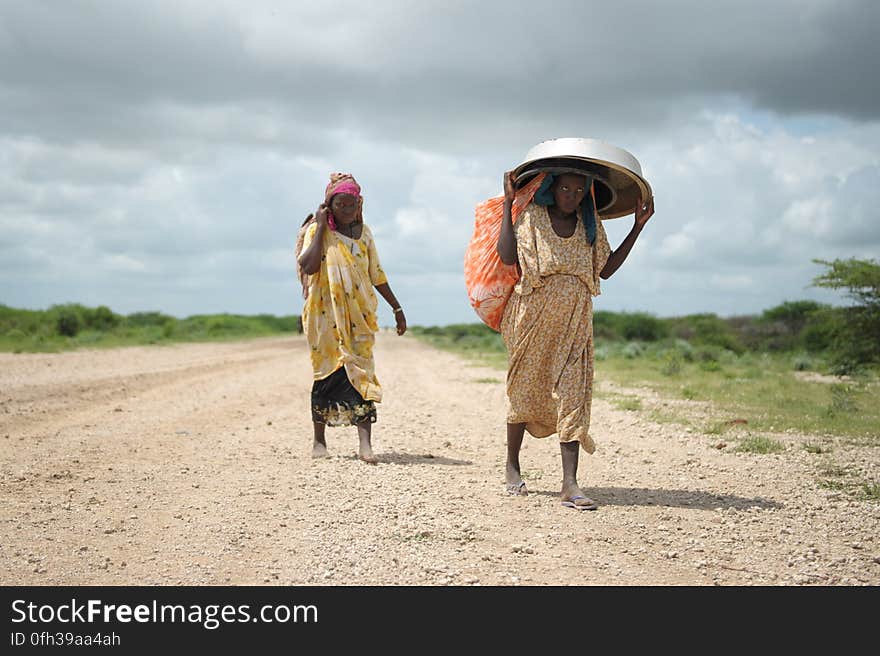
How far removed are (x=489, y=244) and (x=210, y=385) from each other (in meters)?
9.89

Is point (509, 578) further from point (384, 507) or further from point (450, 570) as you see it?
point (384, 507)

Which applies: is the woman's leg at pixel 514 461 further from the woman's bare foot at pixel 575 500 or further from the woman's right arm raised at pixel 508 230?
the woman's right arm raised at pixel 508 230

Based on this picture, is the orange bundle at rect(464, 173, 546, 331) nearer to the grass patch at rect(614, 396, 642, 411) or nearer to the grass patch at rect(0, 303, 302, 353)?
the grass patch at rect(614, 396, 642, 411)

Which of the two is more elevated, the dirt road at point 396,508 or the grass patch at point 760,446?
the grass patch at point 760,446

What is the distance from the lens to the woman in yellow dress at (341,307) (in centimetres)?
797

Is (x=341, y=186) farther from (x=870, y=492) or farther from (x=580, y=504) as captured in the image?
(x=870, y=492)

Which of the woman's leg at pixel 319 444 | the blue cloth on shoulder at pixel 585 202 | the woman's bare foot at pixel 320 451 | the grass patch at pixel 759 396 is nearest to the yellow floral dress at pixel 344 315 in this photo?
the woman's leg at pixel 319 444

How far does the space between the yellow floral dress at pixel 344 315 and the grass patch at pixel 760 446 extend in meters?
3.63

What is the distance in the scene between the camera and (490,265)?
6727 mm

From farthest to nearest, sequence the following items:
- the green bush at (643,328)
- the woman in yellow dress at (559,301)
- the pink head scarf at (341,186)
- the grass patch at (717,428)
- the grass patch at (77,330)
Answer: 1. the green bush at (643,328)
2. the grass patch at (77,330)
3. the grass patch at (717,428)
4. the pink head scarf at (341,186)
5. the woman in yellow dress at (559,301)

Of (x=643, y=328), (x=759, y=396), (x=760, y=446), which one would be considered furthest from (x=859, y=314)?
(x=643, y=328)

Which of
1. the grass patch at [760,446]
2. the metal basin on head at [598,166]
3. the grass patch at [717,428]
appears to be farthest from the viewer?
the grass patch at [717,428]

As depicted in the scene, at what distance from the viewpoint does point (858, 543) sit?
532cm

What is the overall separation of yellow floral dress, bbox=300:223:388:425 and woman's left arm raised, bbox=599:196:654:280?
7.96 ft
